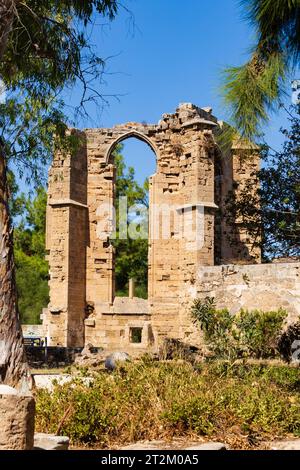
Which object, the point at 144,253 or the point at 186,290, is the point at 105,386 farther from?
the point at 144,253

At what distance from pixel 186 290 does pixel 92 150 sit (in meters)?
5.08

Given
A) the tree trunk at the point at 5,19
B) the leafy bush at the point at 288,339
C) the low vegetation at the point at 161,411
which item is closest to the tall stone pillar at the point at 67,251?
the leafy bush at the point at 288,339

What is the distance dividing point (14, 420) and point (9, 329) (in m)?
3.55

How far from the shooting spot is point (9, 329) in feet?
23.7

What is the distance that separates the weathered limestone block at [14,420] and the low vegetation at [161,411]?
4.52 feet

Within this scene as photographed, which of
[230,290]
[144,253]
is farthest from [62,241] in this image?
[144,253]

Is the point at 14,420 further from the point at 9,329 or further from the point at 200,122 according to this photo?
the point at 200,122

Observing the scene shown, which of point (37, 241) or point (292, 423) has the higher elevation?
point (37, 241)

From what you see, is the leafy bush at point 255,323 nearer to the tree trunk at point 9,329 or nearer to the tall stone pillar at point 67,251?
the tall stone pillar at point 67,251

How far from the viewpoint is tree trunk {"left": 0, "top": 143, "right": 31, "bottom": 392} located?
280 inches

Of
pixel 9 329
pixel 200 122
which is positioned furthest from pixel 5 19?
pixel 200 122

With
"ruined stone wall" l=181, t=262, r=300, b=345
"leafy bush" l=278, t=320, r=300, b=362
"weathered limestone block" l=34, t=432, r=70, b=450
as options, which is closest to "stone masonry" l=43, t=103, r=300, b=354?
"ruined stone wall" l=181, t=262, r=300, b=345

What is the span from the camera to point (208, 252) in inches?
717

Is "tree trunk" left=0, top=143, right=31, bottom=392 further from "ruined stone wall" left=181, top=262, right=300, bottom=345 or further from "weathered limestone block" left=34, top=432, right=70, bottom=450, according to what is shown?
"ruined stone wall" left=181, top=262, right=300, bottom=345
